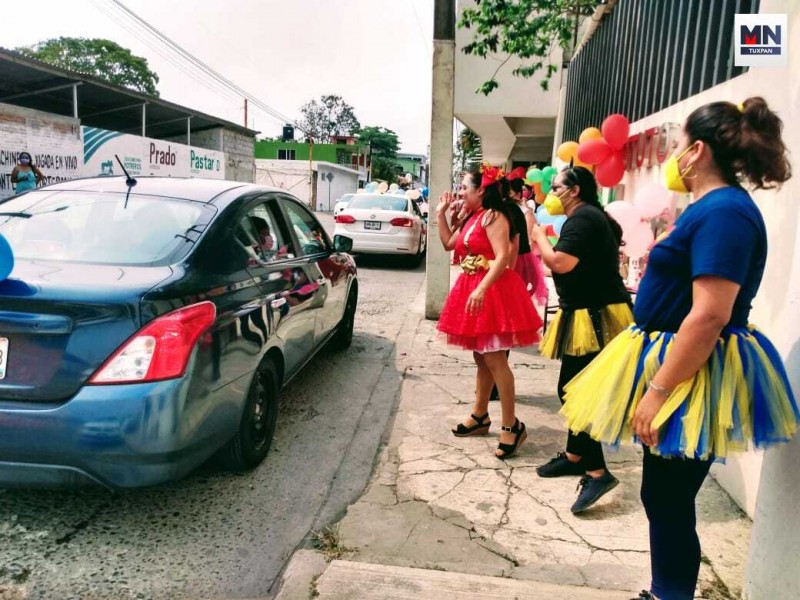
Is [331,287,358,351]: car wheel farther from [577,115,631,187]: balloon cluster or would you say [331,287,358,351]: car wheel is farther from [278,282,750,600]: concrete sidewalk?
[577,115,631,187]: balloon cluster

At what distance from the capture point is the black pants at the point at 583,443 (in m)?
3.23

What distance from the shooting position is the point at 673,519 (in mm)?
2068

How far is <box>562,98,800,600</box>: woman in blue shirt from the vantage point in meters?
1.78

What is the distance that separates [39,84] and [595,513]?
19.8 metres

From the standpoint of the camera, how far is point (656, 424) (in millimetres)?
1939

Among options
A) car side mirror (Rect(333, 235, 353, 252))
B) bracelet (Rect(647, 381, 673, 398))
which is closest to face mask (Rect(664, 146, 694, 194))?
bracelet (Rect(647, 381, 673, 398))

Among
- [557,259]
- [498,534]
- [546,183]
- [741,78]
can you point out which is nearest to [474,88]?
[546,183]

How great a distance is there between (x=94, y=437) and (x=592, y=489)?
2.36 metres

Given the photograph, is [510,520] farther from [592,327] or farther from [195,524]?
[195,524]

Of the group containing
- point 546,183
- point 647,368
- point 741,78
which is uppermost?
point 741,78

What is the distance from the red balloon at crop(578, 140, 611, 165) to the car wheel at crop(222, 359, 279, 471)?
3.59 metres

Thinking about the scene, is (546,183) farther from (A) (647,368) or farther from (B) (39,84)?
(B) (39,84)

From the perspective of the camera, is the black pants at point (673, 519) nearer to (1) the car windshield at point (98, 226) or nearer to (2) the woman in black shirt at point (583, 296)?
(2) the woman in black shirt at point (583, 296)

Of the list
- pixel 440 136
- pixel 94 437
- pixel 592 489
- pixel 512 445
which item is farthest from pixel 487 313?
pixel 440 136
